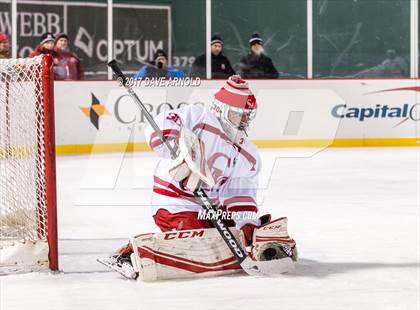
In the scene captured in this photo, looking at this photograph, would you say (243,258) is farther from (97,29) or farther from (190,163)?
(97,29)

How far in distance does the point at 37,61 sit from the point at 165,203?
2.48 ft

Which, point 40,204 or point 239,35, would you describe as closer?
point 40,204

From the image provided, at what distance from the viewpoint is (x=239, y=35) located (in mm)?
12117

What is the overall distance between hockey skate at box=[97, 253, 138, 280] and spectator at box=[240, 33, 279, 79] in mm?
7340

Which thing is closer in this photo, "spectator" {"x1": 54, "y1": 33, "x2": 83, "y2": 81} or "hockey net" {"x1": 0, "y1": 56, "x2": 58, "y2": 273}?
"hockey net" {"x1": 0, "y1": 56, "x2": 58, "y2": 273}

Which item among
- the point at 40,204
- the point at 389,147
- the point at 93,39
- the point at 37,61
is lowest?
the point at 389,147

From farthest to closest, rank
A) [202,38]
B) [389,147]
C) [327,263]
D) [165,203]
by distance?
[202,38] < [389,147] < [327,263] < [165,203]

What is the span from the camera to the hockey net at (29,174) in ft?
13.5

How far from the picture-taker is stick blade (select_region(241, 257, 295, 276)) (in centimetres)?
407

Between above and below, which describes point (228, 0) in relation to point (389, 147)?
above

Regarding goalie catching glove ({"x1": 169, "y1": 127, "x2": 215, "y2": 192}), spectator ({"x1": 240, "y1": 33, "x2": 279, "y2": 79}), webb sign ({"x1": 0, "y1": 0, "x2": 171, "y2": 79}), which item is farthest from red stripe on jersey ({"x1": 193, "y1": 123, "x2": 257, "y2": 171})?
webb sign ({"x1": 0, "y1": 0, "x2": 171, "y2": 79})

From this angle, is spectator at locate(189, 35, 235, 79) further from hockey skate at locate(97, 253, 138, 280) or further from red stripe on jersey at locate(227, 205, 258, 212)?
hockey skate at locate(97, 253, 138, 280)

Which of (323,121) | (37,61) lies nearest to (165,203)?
(37,61)

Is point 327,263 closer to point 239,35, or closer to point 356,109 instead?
point 356,109
